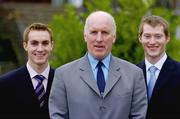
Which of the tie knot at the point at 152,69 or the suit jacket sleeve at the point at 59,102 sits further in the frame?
the tie knot at the point at 152,69

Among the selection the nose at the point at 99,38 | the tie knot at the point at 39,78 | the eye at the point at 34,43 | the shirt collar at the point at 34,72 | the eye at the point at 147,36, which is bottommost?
the tie knot at the point at 39,78

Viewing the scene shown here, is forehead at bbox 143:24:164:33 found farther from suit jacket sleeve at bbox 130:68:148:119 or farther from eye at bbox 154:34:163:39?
suit jacket sleeve at bbox 130:68:148:119

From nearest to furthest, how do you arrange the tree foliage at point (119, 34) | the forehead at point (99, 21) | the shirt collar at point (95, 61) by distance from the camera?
the forehead at point (99, 21), the shirt collar at point (95, 61), the tree foliage at point (119, 34)

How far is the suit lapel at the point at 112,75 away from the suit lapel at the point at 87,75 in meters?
0.10

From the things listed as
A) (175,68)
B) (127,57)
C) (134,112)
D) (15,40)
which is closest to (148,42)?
(175,68)

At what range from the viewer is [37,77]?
5895mm

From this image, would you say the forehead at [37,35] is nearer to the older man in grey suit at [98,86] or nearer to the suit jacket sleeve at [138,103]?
the older man in grey suit at [98,86]

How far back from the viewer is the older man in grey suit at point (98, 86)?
5035 mm

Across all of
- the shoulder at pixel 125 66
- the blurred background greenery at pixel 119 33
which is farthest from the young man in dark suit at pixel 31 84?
the blurred background greenery at pixel 119 33

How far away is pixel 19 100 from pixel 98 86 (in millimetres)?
1001

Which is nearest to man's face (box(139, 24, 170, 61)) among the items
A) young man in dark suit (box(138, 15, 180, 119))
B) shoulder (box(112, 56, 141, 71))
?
young man in dark suit (box(138, 15, 180, 119))

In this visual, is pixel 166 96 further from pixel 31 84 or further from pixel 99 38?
pixel 31 84

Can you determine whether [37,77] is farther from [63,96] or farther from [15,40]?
[15,40]

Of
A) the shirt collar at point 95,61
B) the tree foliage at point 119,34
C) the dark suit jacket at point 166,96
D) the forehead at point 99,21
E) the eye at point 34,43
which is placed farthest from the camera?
the tree foliage at point 119,34
